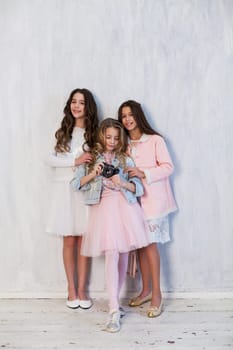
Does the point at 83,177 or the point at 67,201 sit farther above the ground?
the point at 83,177

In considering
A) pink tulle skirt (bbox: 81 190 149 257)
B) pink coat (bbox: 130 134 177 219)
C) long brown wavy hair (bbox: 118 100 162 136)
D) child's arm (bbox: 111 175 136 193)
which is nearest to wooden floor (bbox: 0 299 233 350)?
pink tulle skirt (bbox: 81 190 149 257)

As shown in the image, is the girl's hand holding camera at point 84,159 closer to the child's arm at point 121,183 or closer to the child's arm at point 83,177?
the child's arm at point 83,177

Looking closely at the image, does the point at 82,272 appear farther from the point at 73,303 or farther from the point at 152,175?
the point at 152,175

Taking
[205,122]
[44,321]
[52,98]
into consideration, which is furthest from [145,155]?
[44,321]

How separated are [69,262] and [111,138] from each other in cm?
64

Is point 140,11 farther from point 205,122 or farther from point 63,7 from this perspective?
point 205,122

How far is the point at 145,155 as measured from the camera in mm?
2223

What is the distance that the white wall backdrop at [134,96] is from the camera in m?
2.28

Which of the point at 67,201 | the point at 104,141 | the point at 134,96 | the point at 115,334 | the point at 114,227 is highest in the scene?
the point at 134,96

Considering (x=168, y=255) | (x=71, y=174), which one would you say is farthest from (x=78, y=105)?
(x=168, y=255)

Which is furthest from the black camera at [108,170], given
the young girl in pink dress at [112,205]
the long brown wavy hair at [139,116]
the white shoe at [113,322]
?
the white shoe at [113,322]

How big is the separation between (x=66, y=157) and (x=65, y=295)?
0.71 metres

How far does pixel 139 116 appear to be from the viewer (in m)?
2.21

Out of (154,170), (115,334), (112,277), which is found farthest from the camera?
(154,170)
